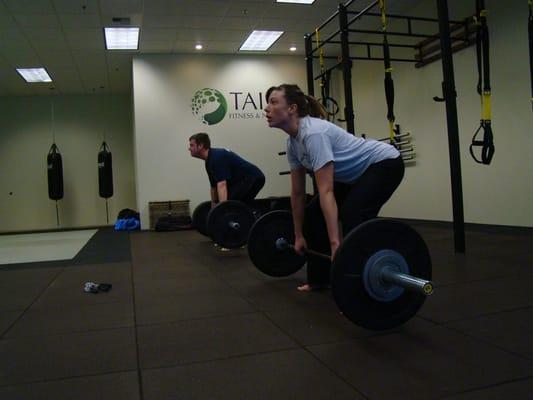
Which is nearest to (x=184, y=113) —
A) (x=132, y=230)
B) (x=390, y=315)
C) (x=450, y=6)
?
(x=132, y=230)

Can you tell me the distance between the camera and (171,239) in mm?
6098

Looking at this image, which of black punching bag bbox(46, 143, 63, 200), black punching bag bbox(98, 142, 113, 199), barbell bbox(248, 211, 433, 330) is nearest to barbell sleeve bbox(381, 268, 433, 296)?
barbell bbox(248, 211, 433, 330)

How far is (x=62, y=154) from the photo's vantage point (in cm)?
997

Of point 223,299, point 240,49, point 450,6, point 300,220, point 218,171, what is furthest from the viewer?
point 240,49

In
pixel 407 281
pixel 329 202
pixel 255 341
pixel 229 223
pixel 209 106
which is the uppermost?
pixel 209 106

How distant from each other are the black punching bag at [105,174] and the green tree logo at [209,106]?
266 cm

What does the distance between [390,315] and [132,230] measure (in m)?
6.75

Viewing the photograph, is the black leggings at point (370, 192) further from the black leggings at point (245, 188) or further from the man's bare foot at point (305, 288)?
the black leggings at point (245, 188)

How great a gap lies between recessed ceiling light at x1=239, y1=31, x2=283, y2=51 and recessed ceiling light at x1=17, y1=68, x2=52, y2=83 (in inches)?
144

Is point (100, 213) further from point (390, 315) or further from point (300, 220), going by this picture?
point (390, 315)

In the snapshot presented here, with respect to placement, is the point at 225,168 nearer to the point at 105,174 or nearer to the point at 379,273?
the point at 379,273

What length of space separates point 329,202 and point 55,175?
882 cm

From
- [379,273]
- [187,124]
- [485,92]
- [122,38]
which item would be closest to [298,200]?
[379,273]

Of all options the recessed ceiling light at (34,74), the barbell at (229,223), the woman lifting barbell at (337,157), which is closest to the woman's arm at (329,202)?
the woman lifting barbell at (337,157)
